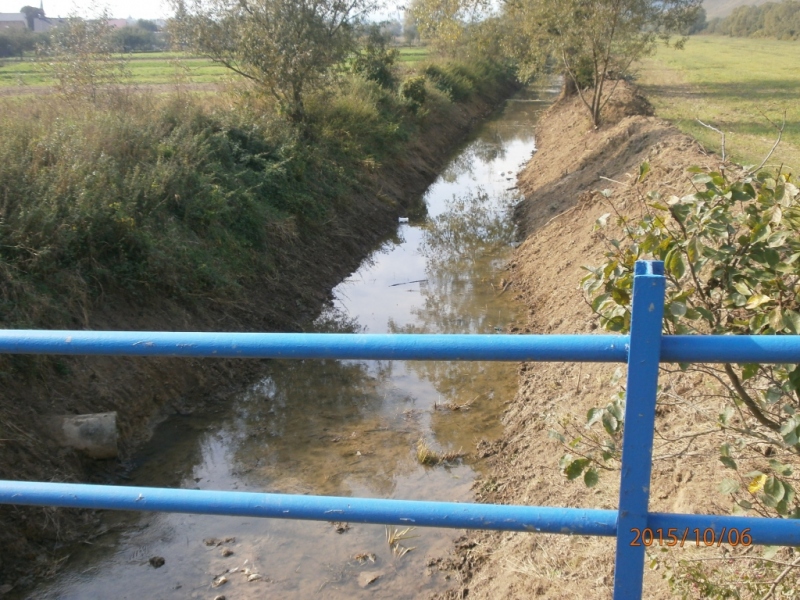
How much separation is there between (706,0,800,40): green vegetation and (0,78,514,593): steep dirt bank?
66728 millimetres

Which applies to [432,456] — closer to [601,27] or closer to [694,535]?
[694,535]

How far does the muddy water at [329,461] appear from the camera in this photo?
16.3 ft

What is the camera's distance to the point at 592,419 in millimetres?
2594

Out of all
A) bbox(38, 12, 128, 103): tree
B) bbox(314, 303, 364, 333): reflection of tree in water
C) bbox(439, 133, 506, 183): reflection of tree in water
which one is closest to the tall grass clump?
bbox(38, 12, 128, 103): tree

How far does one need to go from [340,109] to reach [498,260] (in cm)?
617

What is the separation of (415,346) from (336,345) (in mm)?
212

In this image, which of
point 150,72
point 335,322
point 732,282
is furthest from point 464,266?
point 150,72

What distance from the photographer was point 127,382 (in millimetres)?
7035

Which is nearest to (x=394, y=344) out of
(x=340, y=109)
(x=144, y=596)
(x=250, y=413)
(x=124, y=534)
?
(x=144, y=596)

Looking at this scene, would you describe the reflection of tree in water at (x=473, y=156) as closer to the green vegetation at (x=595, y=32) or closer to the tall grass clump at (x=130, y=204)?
the green vegetation at (x=595, y=32)

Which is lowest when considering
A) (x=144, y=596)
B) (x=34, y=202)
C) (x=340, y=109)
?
(x=144, y=596)

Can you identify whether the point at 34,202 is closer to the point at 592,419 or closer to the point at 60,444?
the point at 60,444

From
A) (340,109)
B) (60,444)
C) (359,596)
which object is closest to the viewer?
(359,596)

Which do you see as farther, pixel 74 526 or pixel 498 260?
pixel 498 260
